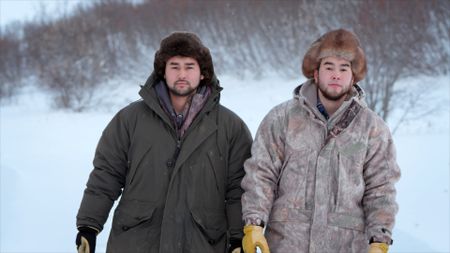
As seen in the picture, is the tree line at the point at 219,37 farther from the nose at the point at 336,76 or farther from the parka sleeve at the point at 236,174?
the nose at the point at 336,76

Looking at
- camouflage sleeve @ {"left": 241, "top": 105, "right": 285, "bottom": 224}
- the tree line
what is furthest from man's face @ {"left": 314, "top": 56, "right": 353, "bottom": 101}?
the tree line

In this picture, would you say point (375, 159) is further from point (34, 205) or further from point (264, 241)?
point (34, 205)

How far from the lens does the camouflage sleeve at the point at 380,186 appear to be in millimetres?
2369

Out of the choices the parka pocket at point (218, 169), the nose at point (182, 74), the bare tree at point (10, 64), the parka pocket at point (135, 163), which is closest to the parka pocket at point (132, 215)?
the parka pocket at point (135, 163)

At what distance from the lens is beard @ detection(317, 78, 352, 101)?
8.23ft

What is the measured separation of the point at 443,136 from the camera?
30.4ft

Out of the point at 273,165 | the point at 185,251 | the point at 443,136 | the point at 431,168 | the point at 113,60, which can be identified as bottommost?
the point at 185,251

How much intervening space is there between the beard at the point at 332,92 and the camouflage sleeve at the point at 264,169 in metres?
0.19

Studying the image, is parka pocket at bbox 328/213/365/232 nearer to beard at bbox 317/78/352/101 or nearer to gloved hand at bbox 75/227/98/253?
beard at bbox 317/78/352/101

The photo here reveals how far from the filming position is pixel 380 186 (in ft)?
7.92

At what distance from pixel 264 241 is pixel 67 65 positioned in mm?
16188

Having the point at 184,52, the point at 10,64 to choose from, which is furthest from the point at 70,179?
the point at 10,64

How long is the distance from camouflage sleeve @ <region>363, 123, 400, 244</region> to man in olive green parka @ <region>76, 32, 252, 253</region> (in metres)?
0.58

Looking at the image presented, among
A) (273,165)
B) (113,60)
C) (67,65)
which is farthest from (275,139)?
(113,60)
